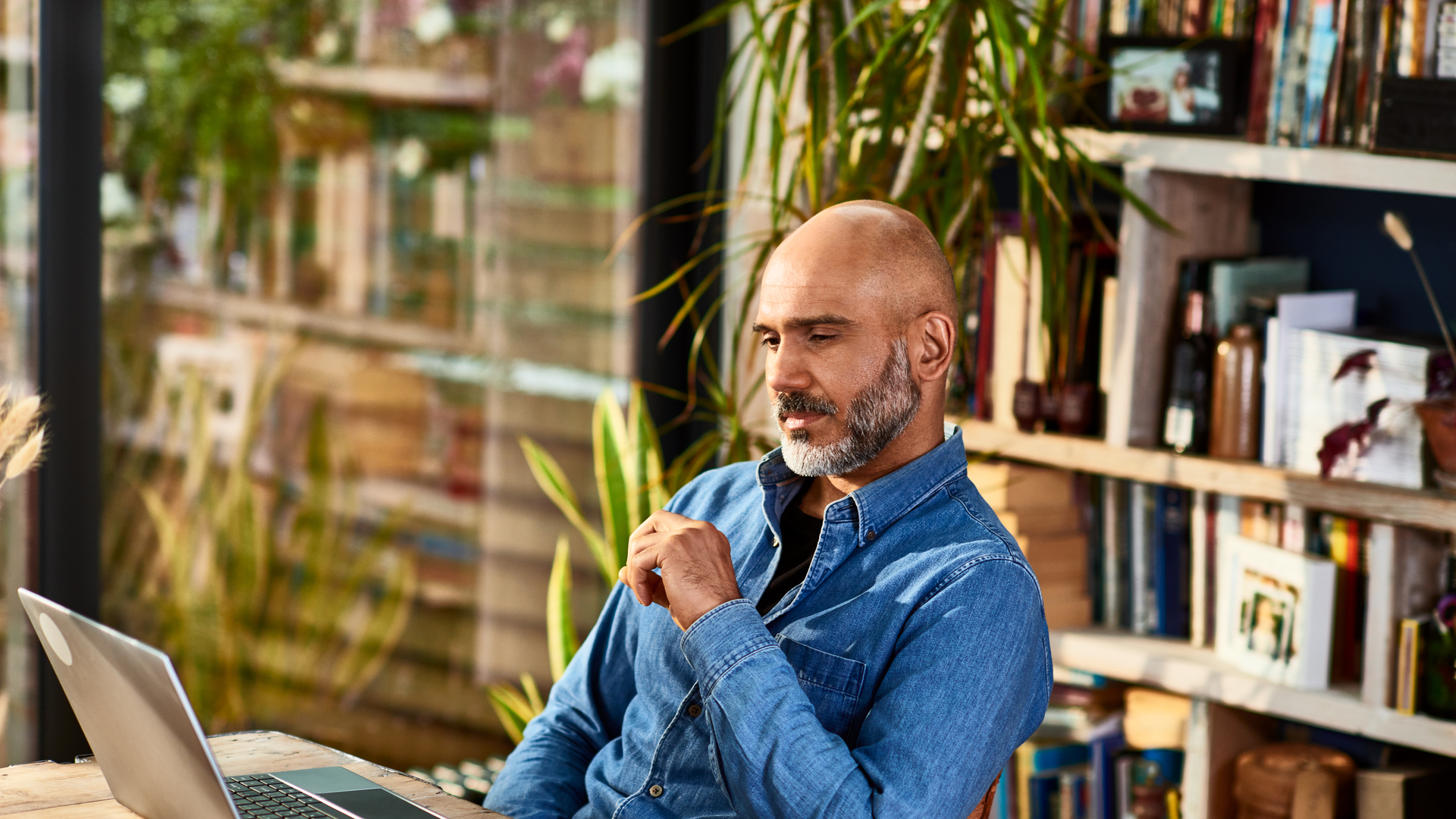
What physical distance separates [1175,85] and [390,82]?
5.15 feet

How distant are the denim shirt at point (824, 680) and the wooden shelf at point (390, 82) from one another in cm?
151

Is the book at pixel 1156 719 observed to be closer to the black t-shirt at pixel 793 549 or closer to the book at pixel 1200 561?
the book at pixel 1200 561

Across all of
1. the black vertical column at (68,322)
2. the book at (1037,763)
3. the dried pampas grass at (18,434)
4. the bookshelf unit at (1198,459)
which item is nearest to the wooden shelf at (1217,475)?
the bookshelf unit at (1198,459)

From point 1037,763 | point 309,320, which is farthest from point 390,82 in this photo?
point 1037,763

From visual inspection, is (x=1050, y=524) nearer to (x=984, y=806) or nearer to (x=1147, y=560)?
(x=1147, y=560)

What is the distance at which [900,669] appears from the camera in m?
1.51

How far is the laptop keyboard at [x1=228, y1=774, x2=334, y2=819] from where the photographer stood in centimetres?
140

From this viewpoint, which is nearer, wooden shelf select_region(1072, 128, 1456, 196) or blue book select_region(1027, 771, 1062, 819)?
wooden shelf select_region(1072, 128, 1456, 196)

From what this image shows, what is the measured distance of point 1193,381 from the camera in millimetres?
2627

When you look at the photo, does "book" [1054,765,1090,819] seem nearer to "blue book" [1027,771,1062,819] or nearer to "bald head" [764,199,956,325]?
"blue book" [1027,771,1062,819]

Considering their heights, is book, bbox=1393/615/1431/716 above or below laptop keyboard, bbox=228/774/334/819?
below

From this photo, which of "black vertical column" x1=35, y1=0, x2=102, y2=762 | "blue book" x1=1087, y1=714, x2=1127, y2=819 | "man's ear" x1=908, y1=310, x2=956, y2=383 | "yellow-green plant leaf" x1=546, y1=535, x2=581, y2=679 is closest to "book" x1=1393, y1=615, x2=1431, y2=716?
"blue book" x1=1087, y1=714, x2=1127, y2=819

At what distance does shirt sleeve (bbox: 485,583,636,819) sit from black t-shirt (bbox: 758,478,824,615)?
22 cm

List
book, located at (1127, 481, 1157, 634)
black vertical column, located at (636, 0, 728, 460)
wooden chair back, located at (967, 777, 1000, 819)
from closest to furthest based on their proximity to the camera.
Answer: wooden chair back, located at (967, 777, 1000, 819), book, located at (1127, 481, 1157, 634), black vertical column, located at (636, 0, 728, 460)
